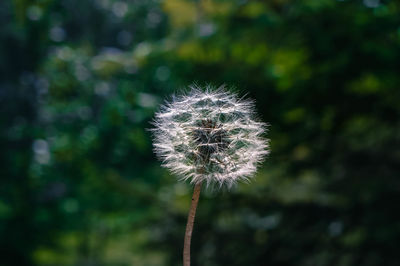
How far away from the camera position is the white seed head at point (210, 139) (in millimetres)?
1259

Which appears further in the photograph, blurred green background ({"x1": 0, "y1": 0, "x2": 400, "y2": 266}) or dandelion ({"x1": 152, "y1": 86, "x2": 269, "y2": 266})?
blurred green background ({"x1": 0, "y1": 0, "x2": 400, "y2": 266})

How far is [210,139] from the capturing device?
124cm

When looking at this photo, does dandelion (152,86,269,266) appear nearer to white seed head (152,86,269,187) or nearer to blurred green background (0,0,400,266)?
white seed head (152,86,269,187)

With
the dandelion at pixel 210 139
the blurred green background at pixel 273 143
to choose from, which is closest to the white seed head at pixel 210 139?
the dandelion at pixel 210 139

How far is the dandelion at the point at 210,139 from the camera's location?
1258 millimetres

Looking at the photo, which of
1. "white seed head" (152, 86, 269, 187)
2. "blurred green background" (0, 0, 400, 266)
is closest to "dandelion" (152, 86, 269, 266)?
"white seed head" (152, 86, 269, 187)

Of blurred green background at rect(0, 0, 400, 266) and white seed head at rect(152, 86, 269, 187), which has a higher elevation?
blurred green background at rect(0, 0, 400, 266)

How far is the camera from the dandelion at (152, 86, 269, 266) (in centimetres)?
126

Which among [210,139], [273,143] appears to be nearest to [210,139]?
[210,139]

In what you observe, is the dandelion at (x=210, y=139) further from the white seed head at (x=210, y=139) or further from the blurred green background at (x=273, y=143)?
the blurred green background at (x=273, y=143)

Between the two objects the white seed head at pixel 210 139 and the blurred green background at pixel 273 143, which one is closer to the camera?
the white seed head at pixel 210 139

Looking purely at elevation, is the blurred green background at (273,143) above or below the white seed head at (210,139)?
above

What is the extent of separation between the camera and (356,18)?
18.4ft

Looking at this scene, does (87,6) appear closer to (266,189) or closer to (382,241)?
(266,189)
